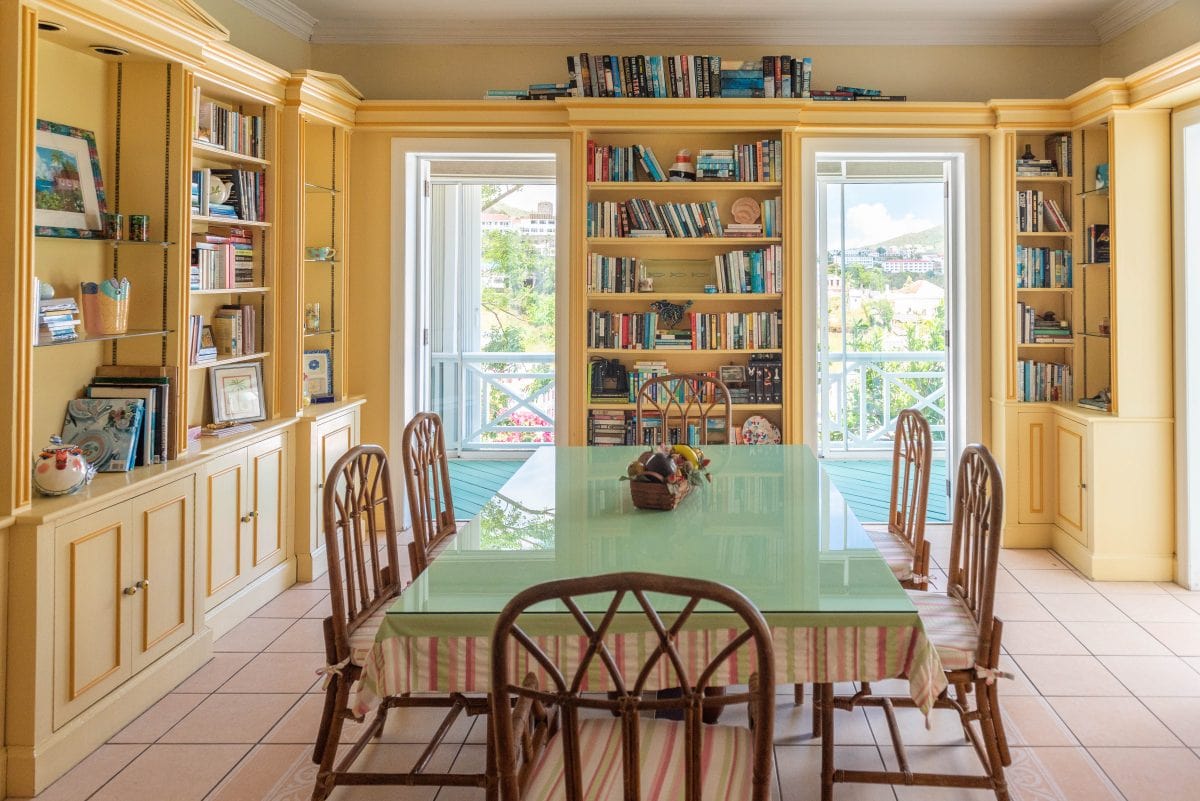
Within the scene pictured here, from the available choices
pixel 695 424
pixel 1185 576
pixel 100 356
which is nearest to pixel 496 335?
pixel 695 424

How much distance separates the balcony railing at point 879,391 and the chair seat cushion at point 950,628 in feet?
15.0

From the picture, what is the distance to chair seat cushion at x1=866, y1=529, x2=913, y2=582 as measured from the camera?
2.92 meters

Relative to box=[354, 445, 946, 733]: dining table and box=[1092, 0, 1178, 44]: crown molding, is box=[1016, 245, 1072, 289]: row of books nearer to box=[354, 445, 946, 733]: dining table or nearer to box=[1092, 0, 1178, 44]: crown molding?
box=[1092, 0, 1178, 44]: crown molding

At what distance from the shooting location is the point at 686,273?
5148 millimetres

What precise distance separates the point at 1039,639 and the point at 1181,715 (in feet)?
2.26

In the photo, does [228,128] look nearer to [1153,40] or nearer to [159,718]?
[159,718]

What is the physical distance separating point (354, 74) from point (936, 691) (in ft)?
15.3

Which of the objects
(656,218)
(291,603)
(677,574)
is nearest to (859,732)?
(677,574)

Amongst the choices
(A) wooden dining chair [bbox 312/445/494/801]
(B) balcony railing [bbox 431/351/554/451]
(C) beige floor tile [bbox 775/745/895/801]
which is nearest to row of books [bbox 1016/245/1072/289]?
(C) beige floor tile [bbox 775/745/895/801]

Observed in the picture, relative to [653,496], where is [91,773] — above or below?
below

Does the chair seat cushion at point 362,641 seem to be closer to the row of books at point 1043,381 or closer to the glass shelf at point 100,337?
the glass shelf at point 100,337

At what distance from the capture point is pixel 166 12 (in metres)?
3.06

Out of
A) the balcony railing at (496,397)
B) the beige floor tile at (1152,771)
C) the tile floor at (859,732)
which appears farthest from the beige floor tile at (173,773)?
the balcony railing at (496,397)

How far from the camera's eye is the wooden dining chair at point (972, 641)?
226 centimetres
